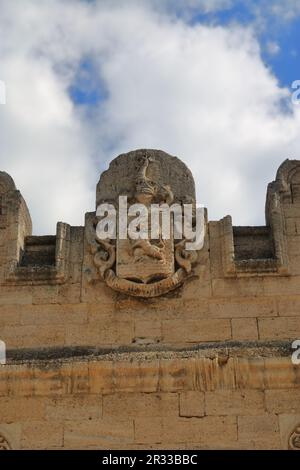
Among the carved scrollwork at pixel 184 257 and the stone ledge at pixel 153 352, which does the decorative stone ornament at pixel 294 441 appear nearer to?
the stone ledge at pixel 153 352

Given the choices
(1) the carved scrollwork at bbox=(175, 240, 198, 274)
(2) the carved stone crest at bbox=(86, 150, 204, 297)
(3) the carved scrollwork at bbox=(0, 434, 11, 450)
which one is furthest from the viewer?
(1) the carved scrollwork at bbox=(175, 240, 198, 274)

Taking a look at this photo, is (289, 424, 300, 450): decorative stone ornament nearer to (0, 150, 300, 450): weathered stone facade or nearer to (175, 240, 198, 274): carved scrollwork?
(0, 150, 300, 450): weathered stone facade

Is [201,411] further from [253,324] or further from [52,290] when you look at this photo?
[52,290]

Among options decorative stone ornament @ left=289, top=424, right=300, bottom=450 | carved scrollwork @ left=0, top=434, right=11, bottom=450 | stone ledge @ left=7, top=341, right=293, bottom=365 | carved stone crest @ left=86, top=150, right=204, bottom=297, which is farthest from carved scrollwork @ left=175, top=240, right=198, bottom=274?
carved scrollwork @ left=0, top=434, right=11, bottom=450

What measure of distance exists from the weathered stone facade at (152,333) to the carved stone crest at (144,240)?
0.02 metres

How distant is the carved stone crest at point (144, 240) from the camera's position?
384 inches

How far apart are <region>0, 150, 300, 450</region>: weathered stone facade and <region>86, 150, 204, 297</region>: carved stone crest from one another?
0.07 feet

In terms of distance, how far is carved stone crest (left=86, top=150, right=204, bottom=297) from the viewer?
9758 millimetres

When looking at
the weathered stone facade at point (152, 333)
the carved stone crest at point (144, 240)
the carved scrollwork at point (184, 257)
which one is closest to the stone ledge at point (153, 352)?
the weathered stone facade at point (152, 333)

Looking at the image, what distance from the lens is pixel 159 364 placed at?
8.94m

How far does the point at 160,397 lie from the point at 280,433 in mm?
1327

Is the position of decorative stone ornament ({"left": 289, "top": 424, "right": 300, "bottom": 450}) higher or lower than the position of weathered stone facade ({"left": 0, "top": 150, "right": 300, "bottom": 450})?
lower

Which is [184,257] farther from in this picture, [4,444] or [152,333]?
[4,444]
